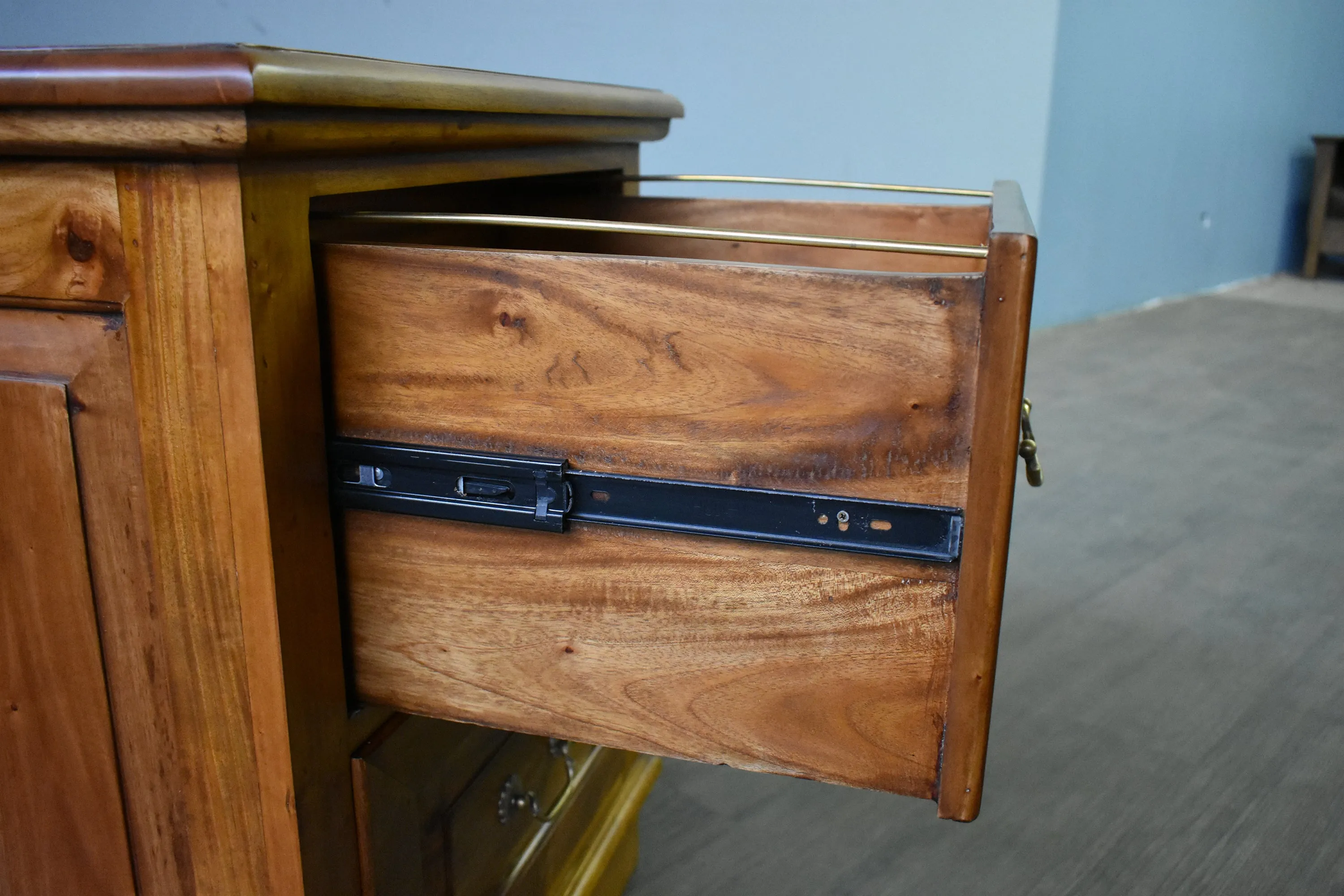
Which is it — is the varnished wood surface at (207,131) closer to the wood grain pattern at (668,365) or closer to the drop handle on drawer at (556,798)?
the wood grain pattern at (668,365)

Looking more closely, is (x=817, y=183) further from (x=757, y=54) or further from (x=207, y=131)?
(x=757, y=54)

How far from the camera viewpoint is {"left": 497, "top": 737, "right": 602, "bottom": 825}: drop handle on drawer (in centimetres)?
88

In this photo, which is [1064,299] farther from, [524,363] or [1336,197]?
[524,363]

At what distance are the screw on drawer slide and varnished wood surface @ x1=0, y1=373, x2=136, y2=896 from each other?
0.15 metres

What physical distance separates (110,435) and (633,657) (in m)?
0.30

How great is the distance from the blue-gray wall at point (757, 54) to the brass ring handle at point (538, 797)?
0.76m

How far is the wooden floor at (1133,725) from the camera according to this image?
1.16 metres

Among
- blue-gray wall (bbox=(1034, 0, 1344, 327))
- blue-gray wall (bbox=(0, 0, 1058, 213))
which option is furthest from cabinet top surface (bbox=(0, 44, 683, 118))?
blue-gray wall (bbox=(1034, 0, 1344, 327))

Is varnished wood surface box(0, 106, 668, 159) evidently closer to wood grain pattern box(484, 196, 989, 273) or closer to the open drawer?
the open drawer

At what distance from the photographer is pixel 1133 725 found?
4.73 ft

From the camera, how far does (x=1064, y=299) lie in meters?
4.19

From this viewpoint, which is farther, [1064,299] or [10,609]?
[1064,299]

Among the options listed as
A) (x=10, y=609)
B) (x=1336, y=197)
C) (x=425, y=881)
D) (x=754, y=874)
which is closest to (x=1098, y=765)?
(x=754, y=874)

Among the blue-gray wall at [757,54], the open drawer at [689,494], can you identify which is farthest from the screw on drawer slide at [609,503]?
the blue-gray wall at [757,54]
